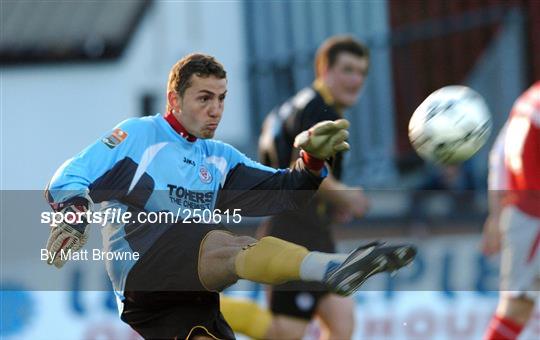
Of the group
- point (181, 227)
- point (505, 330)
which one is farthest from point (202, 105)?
point (505, 330)

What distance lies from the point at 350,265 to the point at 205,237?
591 mm

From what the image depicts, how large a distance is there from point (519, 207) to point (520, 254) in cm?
25

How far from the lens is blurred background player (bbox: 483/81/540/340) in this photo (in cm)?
730

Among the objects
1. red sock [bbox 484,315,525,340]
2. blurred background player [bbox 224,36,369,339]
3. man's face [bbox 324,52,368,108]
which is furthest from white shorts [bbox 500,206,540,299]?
man's face [bbox 324,52,368,108]

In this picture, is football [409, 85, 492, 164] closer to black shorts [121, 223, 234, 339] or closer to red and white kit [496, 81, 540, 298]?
black shorts [121, 223, 234, 339]

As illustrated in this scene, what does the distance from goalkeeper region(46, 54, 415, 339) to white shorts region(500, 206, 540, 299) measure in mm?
1992

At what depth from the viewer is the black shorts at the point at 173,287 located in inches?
216

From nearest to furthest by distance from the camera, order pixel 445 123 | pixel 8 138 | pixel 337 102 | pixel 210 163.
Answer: pixel 210 163, pixel 445 123, pixel 337 102, pixel 8 138

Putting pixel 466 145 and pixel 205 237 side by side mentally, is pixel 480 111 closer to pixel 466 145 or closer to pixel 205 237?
pixel 466 145

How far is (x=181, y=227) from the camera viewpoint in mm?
5508

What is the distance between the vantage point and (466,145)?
239 inches

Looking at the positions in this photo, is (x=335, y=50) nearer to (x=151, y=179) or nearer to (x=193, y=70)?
(x=193, y=70)

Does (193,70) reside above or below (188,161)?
above

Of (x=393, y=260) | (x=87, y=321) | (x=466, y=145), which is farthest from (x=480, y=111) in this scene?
(x=87, y=321)
